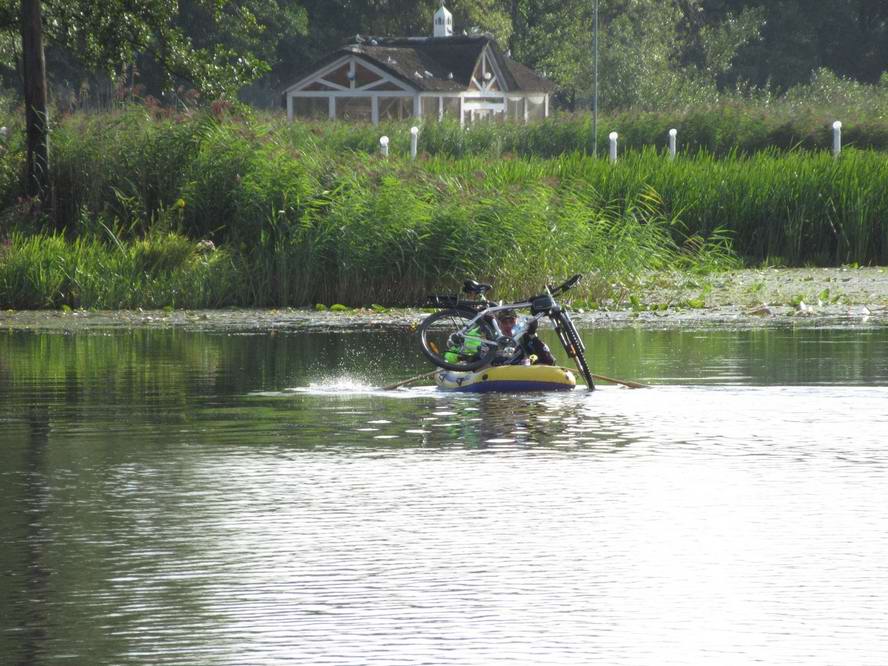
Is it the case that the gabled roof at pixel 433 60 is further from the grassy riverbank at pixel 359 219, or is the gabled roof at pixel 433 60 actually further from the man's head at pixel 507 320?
the man's head at pixel 507 320

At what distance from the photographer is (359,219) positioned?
82.0ft

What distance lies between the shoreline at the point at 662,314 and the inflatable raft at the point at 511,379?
20.3 feet

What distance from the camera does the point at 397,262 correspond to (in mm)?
24734

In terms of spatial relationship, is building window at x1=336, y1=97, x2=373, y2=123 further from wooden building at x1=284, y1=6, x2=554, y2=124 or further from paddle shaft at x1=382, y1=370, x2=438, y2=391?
paddle shaft at x1=382, y1=370, x2=438, y2=391

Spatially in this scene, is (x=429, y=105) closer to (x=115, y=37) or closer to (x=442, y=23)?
(x=442, y=23)

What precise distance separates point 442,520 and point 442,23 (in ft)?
227

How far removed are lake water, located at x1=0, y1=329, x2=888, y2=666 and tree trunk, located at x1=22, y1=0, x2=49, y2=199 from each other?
1039cm

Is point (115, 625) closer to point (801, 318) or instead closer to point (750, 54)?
point (801, 318)

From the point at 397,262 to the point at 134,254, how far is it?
11.4 ft

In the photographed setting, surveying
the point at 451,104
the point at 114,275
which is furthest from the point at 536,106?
the point at 114,275

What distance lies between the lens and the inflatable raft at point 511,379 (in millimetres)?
15992

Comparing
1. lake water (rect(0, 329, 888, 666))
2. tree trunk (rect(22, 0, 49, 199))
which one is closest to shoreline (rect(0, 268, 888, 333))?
tree trunk (rect(22, 0, 49, 199))

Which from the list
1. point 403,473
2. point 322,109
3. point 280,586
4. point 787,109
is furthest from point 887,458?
point 322,109

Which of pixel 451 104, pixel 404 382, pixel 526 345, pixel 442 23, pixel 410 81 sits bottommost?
pixel 404 382
